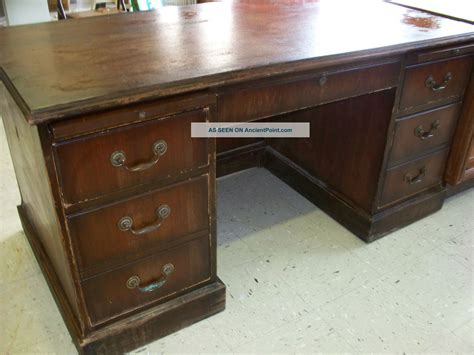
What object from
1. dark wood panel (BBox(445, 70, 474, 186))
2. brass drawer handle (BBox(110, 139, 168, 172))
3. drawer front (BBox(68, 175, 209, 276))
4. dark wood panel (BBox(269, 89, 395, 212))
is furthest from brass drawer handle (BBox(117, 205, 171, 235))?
dark wood panel (BBox(445, 70, 474, 186))

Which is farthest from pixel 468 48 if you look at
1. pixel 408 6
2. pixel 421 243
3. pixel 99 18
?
pixel 99 18

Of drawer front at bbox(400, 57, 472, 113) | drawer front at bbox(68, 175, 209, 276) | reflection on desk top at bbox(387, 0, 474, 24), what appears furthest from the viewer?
reflection on desk top at bbox(387, 0, 474, 24)

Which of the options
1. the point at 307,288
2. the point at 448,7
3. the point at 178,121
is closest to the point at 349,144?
the point at 307,288

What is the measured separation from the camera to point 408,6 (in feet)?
5.96

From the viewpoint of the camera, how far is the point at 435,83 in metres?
1.54

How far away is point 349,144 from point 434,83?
1.19 feet

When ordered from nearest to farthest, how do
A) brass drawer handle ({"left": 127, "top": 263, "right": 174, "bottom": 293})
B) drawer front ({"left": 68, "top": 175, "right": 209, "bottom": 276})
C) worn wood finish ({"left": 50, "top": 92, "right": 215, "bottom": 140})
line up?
1. worn wood finish ({"left": 50, "top": 92, "right": 215, "bottom": 140})
2. drawer front ({"left": 68, "top": 175, "right": 209, "bottom": 276})
3. brass drawer handle ({"left": 127, "top": 263, "right": 174, "bottom": 293})

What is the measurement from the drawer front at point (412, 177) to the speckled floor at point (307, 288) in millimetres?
161

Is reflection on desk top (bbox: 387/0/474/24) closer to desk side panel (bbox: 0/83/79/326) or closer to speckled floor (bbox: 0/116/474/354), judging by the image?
speckled floor (bbox: 0/116/474/354)

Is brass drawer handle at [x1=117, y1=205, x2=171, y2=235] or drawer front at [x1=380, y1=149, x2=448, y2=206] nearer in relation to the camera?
brass drawer handle at [x1=117, y1=205, x2=171, y2=235]

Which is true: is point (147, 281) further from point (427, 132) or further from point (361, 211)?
point (427, 132)

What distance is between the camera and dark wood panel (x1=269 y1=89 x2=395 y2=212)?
159 cm

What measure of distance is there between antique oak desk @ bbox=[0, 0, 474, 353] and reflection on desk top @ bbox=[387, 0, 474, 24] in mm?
113

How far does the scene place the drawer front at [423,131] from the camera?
5.17 feet
